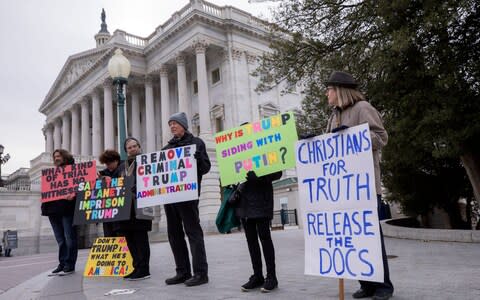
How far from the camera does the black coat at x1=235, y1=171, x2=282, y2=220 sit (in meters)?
4.81

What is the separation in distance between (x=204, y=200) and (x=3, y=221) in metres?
11.8

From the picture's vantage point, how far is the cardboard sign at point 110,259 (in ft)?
21.6

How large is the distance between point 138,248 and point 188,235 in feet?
4.30

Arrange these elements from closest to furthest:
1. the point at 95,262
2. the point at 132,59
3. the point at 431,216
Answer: the point at 95,262 < the point at 431,216 < the point at 132,59

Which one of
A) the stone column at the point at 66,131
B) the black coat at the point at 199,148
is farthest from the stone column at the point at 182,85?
the black coat at the point at 199,148

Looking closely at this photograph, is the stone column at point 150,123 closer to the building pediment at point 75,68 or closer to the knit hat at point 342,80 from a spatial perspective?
the building pediment at point 75,68

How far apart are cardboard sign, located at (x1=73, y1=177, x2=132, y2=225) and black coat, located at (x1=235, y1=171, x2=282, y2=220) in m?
2.23

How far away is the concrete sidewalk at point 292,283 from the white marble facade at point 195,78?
20.5 metres

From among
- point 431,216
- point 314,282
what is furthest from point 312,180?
point 431,216

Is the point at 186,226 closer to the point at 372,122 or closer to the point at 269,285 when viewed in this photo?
the point at 269,285

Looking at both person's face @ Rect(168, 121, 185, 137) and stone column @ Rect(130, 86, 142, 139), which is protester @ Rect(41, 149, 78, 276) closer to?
person's face @ Rect(168, 121, 185, 137)

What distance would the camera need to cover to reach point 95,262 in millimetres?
6902

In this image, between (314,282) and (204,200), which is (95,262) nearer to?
(314,282)

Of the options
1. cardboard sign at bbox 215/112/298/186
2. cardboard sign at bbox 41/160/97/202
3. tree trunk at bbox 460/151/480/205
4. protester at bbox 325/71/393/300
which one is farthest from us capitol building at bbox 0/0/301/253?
protester at bbox 325/71/393/300
